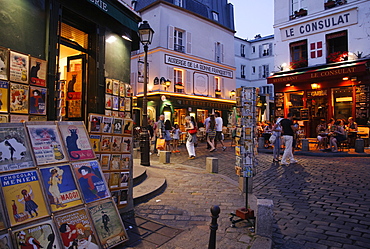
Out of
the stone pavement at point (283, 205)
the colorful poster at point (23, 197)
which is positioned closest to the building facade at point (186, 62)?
the stone pavement at point (283, 205)

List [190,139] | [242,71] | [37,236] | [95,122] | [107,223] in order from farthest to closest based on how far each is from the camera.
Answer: [242,71] < [190,139] < [95,122] < [107,223] < [37,236]

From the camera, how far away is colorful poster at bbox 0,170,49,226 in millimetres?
2207

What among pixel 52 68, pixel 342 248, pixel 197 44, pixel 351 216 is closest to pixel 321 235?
pixel 342 248

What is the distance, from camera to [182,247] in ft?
9.96

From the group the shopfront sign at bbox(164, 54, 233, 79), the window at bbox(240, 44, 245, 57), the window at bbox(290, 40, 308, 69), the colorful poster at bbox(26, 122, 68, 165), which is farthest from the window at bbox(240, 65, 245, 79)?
the colorful poster at bbox(26, 122, 68, 165)

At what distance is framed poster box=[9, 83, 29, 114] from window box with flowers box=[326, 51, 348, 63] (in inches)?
677

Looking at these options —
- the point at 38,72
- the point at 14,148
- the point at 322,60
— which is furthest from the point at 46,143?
the point at 322,60

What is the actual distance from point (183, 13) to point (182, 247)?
20510 mm

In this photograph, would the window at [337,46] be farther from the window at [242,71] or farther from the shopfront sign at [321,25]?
the window at [242,71]

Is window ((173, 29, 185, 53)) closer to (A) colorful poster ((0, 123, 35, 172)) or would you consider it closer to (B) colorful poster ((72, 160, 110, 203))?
(B) colorful poster ((72, 160, 110, 203))

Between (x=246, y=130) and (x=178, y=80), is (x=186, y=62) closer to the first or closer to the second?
(x=178, y=80)

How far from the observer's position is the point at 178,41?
20688 mm

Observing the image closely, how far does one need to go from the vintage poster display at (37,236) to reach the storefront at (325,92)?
16356 mm

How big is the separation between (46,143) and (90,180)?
2.07 ft
